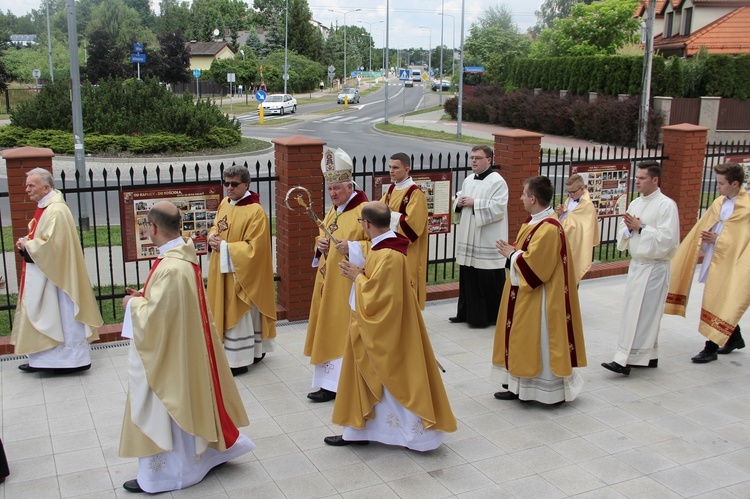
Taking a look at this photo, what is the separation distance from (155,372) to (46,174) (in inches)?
117

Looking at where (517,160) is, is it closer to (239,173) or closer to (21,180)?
(239,173)

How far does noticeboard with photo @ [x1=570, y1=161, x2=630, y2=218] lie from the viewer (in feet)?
35.1

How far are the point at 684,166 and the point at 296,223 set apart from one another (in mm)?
6133

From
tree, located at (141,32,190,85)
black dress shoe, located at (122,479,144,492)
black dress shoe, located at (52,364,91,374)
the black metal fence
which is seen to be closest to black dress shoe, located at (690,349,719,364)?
A: the black metal fence

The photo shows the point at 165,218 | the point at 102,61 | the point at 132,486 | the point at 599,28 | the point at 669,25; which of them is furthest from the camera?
the point at 102,61

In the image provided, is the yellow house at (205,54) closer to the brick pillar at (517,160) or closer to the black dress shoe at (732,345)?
the brick pillar at (517,160)

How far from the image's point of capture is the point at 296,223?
8.62 metres

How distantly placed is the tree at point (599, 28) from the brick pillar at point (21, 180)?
A: 3864 cm

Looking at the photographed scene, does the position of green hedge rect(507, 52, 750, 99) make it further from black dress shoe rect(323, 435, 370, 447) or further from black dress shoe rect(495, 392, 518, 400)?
black dress shoe rect(323, 435, 370, 447)

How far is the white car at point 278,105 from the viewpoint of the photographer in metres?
51.3

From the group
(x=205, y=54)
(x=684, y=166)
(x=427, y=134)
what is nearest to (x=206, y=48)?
(x=205, y=54)

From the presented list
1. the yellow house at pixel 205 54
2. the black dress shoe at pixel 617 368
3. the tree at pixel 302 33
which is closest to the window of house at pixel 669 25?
the black dress shoe at pixel 617 368

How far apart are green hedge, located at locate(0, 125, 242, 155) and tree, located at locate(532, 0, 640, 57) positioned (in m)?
24.7

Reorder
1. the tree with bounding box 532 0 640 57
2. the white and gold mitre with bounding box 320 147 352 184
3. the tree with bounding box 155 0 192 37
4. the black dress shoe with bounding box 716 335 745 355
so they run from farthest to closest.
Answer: the tree with bounding box 155 0 192 37, the tree with bounding box 532 0 640 57, the black dress shoe with bounding box 716 335 745 355, the white and gold mitre with bounding box 320 147 352 184
